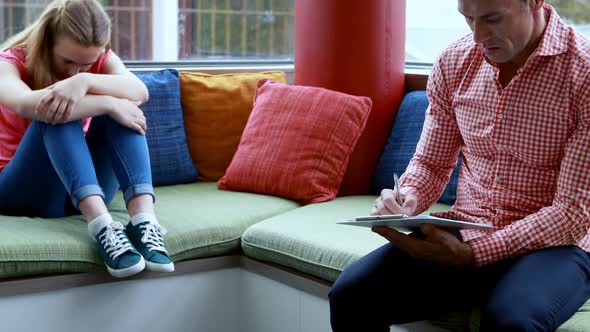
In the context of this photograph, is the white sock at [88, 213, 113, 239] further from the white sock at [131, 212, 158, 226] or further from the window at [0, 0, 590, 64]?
the window at [0, 0, 590, 64]

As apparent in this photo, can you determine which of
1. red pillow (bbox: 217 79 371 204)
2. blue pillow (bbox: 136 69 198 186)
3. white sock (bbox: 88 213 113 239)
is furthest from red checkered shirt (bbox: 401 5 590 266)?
blue pillow (bbox: 136 69 198 186)

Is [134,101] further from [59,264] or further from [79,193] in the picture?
[59,264]

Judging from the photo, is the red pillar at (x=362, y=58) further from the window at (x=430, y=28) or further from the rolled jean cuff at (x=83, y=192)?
the rolled jean cuff at (x=83, y=192)

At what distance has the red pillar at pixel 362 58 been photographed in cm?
329

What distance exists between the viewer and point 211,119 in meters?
3.44

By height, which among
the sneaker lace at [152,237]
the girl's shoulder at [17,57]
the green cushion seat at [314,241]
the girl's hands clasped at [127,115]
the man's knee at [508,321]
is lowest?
the green cushion seat at [314,241]

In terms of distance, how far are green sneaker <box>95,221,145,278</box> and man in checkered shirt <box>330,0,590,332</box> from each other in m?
0.64

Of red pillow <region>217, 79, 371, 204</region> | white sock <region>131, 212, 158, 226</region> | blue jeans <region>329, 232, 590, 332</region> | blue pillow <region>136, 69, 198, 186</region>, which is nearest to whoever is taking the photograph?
blue jeans <region>329, 232, 590, 332</region>

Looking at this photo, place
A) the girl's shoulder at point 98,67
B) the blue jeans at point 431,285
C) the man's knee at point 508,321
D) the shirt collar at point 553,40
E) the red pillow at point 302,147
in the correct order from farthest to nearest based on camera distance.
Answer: the red pillow at point 302,147
the girl's shoulder at point 98,67
the shirt collar at point 553,40
the blue jeans at point 431,285
the man's knee at point 508,321

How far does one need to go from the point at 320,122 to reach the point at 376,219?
136cm

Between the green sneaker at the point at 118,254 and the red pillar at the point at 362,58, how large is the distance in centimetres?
109

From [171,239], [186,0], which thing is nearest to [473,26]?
[171,239]

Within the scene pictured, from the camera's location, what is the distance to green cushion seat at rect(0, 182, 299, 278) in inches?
93.7

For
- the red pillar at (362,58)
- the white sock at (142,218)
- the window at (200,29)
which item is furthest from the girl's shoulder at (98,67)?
the window at (200,29)
